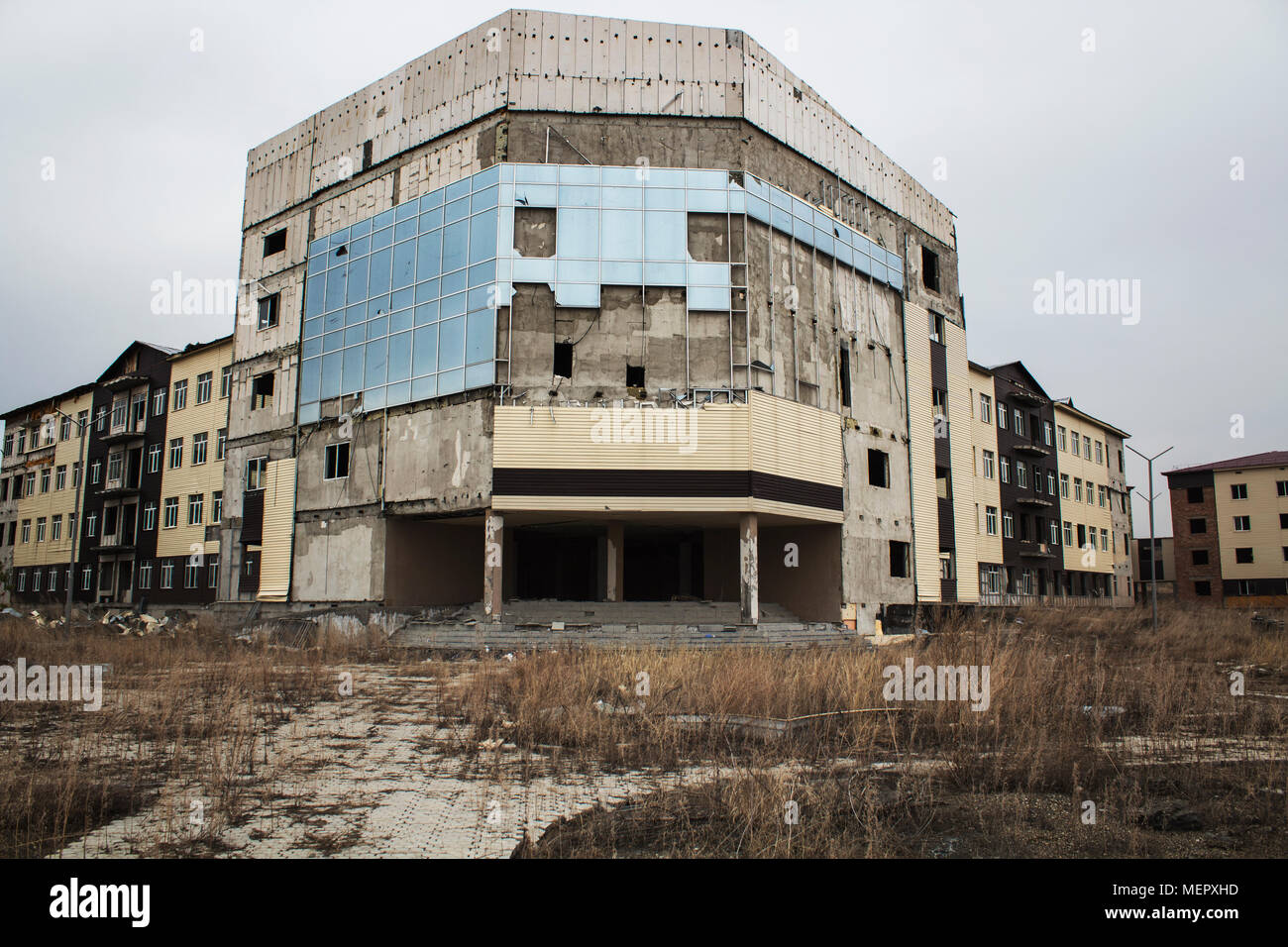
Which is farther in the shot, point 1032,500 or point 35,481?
point 35,481

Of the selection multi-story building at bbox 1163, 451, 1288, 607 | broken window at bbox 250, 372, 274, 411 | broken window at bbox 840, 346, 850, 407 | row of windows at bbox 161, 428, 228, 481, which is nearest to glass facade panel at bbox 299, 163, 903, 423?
broken window at bbox 840, 346, 850, 407

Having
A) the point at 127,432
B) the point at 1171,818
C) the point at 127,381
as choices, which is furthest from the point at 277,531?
the point at 1171,818

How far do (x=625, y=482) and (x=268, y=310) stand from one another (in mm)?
19676

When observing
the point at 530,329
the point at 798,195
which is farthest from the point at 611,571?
the point at 798,195

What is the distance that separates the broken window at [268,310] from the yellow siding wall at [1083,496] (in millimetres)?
45909

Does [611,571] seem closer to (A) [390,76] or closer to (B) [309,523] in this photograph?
(B) [309,523]

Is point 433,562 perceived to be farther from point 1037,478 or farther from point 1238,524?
point 1238,524

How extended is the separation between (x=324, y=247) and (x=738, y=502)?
2029cm

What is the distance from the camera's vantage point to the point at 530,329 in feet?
99.0

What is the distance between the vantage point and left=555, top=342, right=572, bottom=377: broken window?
99.6 feet

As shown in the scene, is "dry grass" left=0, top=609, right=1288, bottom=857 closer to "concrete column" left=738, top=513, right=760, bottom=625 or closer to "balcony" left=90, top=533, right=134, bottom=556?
"concrete column" left=738, top=513, right=760, bottom=625

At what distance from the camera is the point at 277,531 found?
1403 inches

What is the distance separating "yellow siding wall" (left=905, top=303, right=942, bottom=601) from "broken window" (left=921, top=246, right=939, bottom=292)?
213 centimetres

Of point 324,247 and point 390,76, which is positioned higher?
point 390,76
